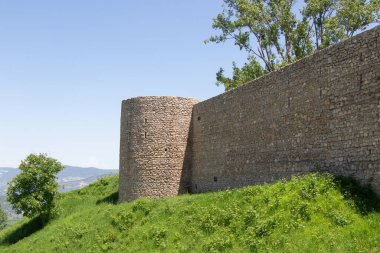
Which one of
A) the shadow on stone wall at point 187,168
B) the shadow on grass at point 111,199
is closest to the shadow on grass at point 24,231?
the shadow on grass at point 111,199

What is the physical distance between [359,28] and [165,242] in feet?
74.0

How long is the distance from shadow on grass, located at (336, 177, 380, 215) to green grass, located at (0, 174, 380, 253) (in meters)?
0.02

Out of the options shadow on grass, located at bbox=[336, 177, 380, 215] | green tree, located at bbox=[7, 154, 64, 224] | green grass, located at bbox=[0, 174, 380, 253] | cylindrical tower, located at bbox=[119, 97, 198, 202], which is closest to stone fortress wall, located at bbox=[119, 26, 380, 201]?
cylindrical tower, located at bbox=[119, 97, 198, 202]

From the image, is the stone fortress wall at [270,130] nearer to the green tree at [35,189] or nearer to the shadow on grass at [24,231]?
the green tree at [35,189]

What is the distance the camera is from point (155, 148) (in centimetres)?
2272

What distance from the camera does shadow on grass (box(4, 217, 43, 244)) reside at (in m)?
26.2

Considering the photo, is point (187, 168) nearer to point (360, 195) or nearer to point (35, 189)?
point (35, 189)

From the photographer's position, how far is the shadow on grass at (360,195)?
11.4 meters

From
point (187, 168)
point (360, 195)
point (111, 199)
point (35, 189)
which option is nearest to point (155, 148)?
point (187, 168)

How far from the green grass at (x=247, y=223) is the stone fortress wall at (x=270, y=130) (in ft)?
4.25

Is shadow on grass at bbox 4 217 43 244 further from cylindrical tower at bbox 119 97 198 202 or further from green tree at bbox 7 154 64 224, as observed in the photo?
cylindrical tower at bbox 119 97 198 202

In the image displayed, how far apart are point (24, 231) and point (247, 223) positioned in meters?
18.3

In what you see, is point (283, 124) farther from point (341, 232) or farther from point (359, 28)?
point (359, 28)

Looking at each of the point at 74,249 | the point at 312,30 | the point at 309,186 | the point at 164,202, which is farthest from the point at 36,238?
the point at 312,30
